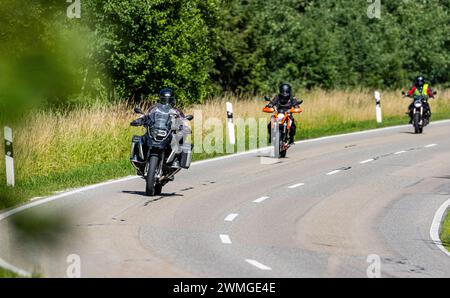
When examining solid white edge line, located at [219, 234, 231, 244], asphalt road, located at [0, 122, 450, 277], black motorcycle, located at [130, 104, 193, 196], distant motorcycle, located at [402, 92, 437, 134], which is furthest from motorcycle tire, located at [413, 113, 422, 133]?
solid white edge line, located at [219, 234, 231, 244]

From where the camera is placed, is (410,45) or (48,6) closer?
(48,6)

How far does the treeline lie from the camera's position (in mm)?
A: 29391

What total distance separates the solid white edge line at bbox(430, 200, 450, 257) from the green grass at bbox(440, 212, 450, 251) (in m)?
0.06

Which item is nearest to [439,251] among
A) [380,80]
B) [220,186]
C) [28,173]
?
[220,186]

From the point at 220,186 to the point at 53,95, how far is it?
13012 millimetres

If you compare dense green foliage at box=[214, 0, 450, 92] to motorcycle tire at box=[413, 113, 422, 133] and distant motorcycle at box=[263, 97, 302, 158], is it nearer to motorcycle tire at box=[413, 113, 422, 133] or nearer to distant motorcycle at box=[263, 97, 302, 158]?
motorcycle tire at box=[413, 113, 422, 133]

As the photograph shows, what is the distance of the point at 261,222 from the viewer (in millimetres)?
12383

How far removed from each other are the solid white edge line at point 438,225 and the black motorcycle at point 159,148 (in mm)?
4187

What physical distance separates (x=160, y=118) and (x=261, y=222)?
300cm

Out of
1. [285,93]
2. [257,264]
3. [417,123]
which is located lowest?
[257,264]

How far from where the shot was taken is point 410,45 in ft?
162

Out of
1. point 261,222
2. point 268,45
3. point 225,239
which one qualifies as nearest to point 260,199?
point 261,222

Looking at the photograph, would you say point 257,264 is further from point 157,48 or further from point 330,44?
point 330,44
